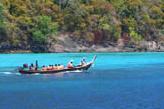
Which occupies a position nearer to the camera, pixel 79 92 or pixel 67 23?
pixel 79 92

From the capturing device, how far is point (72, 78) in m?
73.4

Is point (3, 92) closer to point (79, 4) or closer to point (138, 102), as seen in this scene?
point (138, 102)

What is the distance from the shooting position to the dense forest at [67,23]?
175 m

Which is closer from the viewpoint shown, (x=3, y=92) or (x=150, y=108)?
(x=150, y=108)

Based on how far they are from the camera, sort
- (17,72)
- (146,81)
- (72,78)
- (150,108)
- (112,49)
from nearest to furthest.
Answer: (150,108)
(146,81)
(72,78)
(17,72)
(112,49)

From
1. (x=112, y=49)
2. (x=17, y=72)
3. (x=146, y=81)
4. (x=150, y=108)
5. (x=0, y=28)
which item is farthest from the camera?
(x=112, y=49)

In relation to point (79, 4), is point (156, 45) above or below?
below

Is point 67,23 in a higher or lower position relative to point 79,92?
higher

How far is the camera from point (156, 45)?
196 metres

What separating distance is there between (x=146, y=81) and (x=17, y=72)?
2434cm

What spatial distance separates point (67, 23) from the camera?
185250mm

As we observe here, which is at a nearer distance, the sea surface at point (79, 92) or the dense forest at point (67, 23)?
the sea surface at point (79, 92)

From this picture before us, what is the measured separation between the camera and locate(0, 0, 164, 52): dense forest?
175 m

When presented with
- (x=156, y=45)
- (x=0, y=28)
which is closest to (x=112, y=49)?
(x=156, y=45)
